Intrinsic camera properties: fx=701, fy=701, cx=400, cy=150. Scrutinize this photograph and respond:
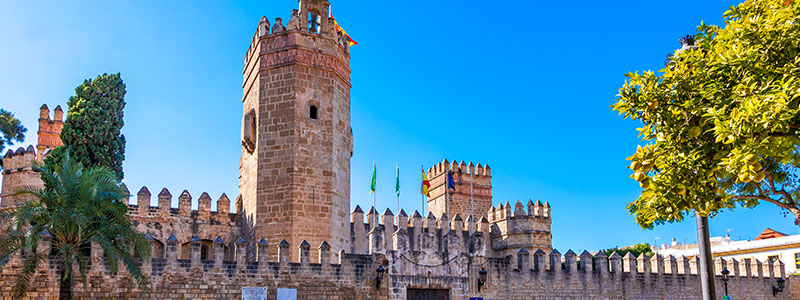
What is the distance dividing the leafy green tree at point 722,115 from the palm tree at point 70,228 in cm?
1048

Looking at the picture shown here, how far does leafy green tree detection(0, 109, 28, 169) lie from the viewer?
22.0 meters

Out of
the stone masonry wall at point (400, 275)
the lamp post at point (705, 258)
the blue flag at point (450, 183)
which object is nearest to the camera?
the lamp post at point (705, 258)

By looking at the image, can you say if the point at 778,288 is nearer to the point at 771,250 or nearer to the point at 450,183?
the point at 771,250

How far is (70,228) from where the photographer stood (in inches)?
563

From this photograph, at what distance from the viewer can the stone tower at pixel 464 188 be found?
102ft

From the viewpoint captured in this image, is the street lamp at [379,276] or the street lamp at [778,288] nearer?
the street lamp at [379,276]

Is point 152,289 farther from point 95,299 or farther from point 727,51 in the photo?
point 727,51

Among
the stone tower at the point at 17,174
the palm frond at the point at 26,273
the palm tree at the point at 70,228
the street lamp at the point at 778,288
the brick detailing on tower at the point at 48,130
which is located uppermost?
the brick detailing on tower at the point at 48,130

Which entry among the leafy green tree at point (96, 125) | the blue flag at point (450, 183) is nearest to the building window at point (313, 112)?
the leafy green tree at point (96, 125)

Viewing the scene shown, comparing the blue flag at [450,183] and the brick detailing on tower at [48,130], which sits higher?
the brick detailing on tower at [48,130]

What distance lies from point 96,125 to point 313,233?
968 cm

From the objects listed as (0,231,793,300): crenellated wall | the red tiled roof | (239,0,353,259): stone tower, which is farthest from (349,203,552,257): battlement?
the red tiled roof

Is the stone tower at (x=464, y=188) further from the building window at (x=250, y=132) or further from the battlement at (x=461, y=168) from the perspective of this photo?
the building window at (x=250, y=132)

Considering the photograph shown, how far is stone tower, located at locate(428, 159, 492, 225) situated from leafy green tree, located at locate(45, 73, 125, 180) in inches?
535
